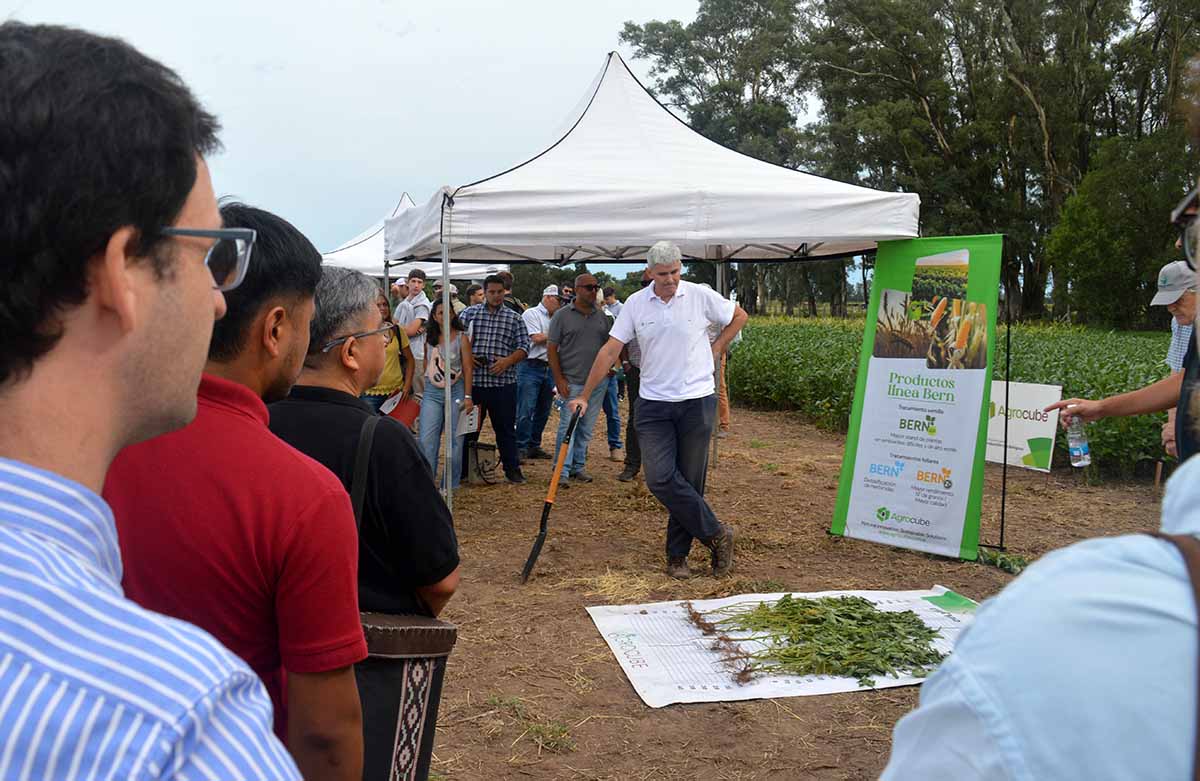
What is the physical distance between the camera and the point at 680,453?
19.0 feet

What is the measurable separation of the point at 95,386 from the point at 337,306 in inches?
57.6

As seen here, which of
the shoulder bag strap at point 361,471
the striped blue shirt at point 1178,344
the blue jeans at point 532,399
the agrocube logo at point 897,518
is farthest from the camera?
the blue jeans at point 532,399

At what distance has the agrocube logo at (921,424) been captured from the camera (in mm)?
6133

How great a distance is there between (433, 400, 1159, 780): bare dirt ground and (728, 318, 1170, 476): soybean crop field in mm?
484

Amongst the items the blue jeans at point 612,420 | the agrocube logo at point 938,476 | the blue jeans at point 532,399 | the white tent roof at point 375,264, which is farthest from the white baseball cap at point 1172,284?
the white tent roof at point 375,264

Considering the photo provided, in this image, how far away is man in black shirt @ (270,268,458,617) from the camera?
6.45 ft

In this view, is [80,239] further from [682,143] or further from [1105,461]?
[1105,461]

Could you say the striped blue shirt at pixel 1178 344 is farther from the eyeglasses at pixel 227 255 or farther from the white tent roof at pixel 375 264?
the white tent roof at pixel 375 264

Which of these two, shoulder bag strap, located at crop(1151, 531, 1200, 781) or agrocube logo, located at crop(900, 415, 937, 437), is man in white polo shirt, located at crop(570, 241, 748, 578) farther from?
shoulder bag strap, located at crop(1151, 531, 1200, 781)

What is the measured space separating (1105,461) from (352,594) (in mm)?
9556

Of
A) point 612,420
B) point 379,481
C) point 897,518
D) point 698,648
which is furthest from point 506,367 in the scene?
point 379,481

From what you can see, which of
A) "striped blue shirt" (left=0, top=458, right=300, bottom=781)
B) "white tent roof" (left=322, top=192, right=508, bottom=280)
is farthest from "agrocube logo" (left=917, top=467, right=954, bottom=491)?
"white tent roof" (left=322, top=192, right=508, bottom=280)

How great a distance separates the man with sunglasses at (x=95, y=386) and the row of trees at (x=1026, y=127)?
1439 inches

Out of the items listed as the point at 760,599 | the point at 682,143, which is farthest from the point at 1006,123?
the point at 760,599
